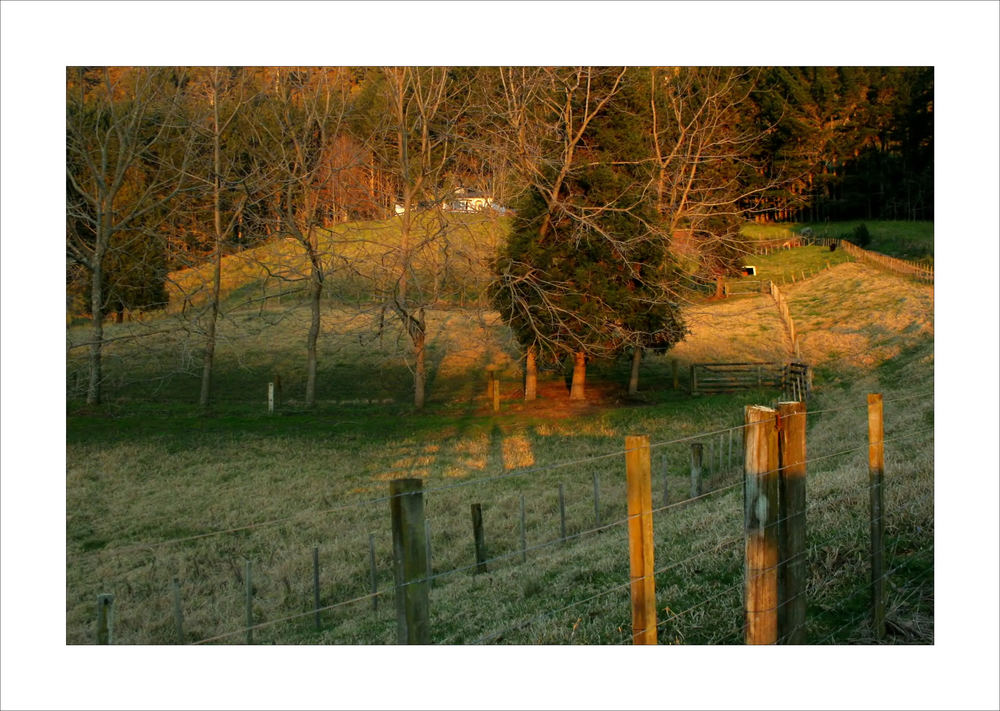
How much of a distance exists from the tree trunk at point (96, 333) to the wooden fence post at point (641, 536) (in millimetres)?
12307

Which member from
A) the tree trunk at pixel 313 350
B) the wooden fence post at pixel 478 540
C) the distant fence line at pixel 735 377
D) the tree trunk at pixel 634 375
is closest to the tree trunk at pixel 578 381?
the tree trunk at pixel 634 375

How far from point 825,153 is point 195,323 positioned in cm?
1462

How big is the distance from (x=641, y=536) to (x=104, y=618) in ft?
14.5

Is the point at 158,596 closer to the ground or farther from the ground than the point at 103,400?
closer to the ground

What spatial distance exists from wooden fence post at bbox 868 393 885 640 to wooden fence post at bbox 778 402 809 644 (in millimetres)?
945

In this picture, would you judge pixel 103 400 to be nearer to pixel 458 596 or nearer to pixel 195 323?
pixel 195 323

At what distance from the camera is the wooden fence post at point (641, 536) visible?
13.3 feet

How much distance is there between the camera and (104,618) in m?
6.25

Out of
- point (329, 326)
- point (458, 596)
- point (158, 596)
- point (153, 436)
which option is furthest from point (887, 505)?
point (329, 326)

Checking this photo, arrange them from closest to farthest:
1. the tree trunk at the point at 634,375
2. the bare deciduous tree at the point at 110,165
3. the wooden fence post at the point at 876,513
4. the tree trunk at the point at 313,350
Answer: the wooden fence post at the point at 876,513 → the bare deciduous tree at the point at 110,165 → the tree trunk at the point at 313,350 → the tree trunk at the point at 634,375

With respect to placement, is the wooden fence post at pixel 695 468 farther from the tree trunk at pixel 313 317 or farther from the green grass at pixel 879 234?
the green grass at pixel 879 234

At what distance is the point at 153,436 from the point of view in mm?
15859

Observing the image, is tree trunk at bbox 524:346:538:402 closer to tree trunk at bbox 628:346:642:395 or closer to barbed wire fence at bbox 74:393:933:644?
tree trunk at bbox 628:346:642:395

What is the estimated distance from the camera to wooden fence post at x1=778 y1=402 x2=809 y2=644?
14.3 feet
